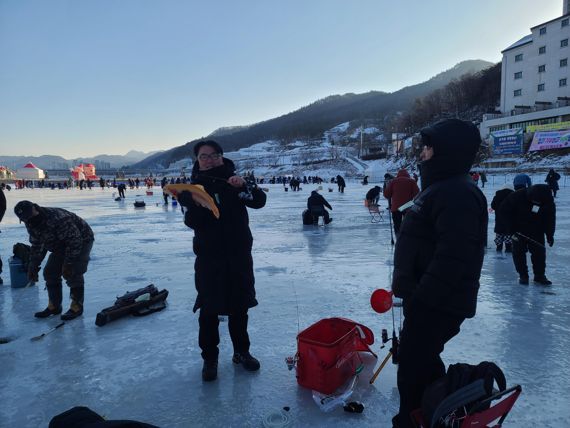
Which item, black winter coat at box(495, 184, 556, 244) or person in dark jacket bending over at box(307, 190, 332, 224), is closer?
black winter coat at box(495, 184, 556, 244)

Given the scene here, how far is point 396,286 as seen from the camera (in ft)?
6.59

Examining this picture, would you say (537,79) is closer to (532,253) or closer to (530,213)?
(530,213)

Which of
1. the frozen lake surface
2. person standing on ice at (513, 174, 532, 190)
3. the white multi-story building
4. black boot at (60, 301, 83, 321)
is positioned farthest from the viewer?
the white multi-story building

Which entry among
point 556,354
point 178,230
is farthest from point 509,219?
point 178,230

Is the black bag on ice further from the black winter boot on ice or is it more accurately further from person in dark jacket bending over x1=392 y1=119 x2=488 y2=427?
the black winter boot on ice

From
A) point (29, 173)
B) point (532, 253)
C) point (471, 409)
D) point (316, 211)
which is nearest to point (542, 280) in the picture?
point (532, 253)

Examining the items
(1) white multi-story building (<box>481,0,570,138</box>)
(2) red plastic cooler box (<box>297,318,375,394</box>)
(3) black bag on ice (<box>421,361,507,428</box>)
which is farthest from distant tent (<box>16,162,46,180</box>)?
(3) black bag on ice (<box>421,361,507,428</box>)

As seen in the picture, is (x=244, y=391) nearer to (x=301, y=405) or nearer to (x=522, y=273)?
(x=301, y=405)

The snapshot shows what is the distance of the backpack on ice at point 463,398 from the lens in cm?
179

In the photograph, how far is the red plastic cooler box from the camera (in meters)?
2.67

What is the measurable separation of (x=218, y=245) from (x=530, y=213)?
14.8ft

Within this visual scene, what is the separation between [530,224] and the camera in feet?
17.1

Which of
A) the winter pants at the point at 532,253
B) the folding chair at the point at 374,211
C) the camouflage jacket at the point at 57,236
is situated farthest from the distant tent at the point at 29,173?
the winter pants at the point at 532,253

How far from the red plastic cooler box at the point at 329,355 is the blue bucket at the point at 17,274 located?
4729 millimetres
